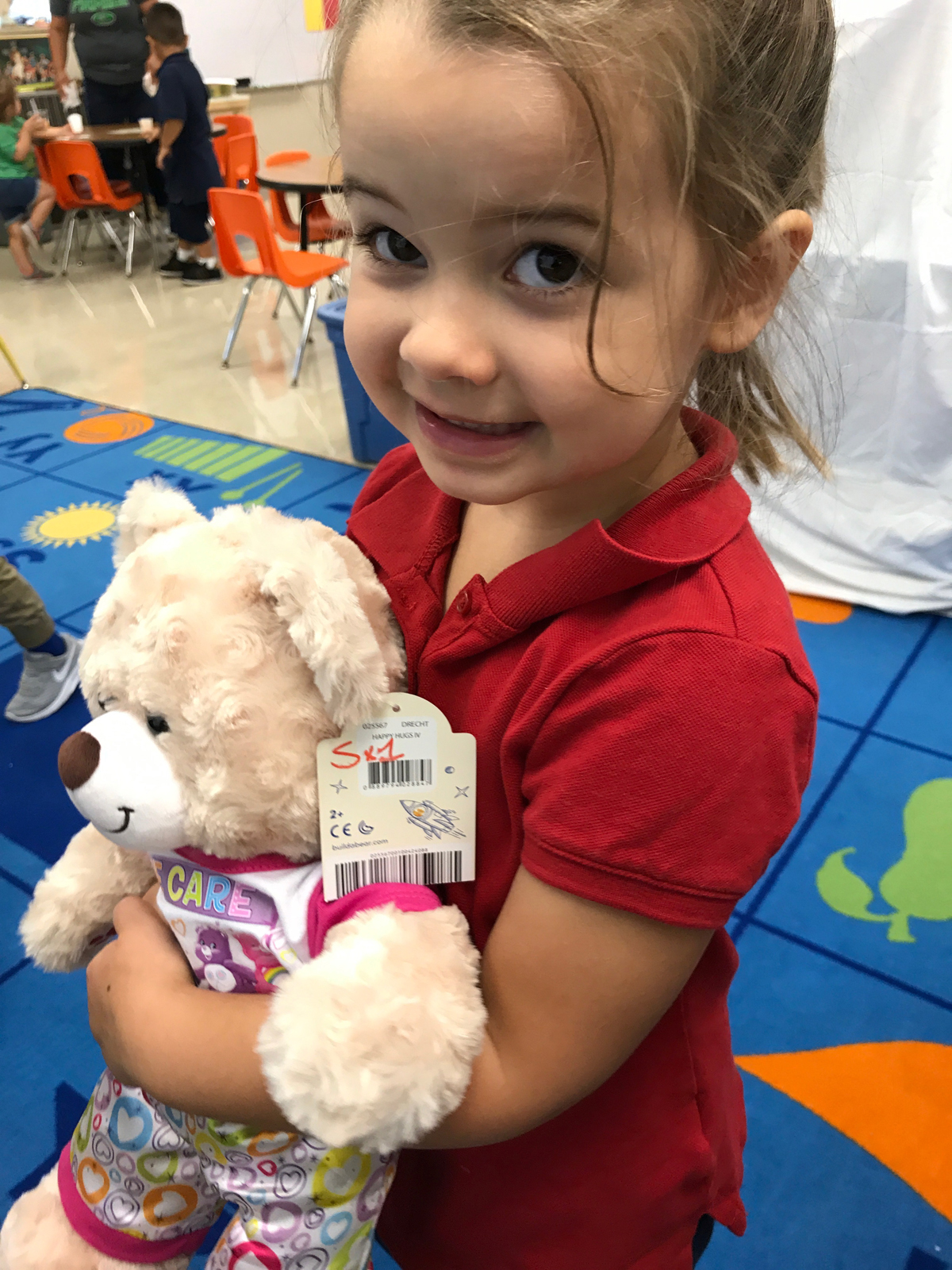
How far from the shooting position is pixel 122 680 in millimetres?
517

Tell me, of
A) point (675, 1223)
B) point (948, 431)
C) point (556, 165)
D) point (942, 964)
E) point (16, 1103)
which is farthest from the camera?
point (948, 431)

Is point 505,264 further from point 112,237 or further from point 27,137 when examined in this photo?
point 112,237

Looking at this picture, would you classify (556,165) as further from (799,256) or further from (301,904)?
(301,904)

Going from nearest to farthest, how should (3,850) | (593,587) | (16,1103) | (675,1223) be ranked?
(593,587)
(675,1223)
(16,1103)
(3,850)

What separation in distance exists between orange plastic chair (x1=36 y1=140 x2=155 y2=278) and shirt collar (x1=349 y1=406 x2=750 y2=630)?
5093 mm

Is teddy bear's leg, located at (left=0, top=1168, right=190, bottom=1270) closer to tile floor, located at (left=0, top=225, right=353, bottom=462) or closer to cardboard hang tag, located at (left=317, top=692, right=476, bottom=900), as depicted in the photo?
cardboard hang tag, located at (left=317, top=692, right=476, bottom=900)

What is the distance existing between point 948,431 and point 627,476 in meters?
1.70

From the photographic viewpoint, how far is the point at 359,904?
493mm

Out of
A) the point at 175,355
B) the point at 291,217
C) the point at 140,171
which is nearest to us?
the point at 175,355

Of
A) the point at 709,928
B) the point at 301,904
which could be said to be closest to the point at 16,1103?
the point at 301,904

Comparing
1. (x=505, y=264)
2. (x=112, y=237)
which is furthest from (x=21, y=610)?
(x=112, y=237)

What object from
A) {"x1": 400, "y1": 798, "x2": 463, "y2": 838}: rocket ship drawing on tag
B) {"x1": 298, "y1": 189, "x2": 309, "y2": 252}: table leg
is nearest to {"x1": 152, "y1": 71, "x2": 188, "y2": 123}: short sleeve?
{"x1": 298, "y1": 189, "x2": 309, "y2": 252}: table leg

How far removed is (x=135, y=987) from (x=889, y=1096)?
102cm

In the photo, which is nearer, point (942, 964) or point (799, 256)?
point (799, 256)
